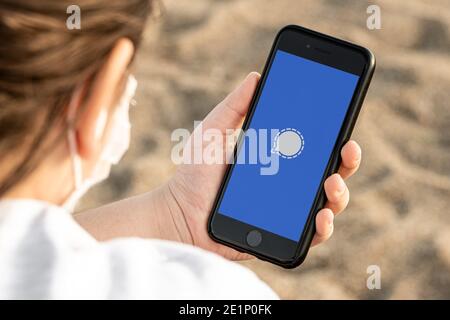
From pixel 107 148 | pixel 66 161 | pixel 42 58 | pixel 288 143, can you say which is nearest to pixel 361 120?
pixel 288 143

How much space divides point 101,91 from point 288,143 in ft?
2.05

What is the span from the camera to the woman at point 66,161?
0.91 m

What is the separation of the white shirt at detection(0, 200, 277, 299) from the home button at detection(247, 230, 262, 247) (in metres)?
0.57

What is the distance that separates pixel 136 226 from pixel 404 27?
1800 millimetres

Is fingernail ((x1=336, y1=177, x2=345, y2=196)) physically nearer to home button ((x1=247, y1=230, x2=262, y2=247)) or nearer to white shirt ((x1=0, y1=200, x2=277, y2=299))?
home button ((x1=247, y1=230, x2=262, y2=247))

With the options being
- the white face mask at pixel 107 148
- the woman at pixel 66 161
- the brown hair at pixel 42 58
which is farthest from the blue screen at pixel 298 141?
the brown hair at pixel 42 58

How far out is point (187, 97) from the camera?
9.25 ft

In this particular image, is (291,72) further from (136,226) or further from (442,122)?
(442,122)

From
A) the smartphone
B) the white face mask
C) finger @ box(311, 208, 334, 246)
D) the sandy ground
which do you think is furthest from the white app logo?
the sandy ground

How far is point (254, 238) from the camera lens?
1.57 metres

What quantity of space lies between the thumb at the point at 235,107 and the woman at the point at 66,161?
485 millimetres

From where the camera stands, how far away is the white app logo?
61.3 inches
